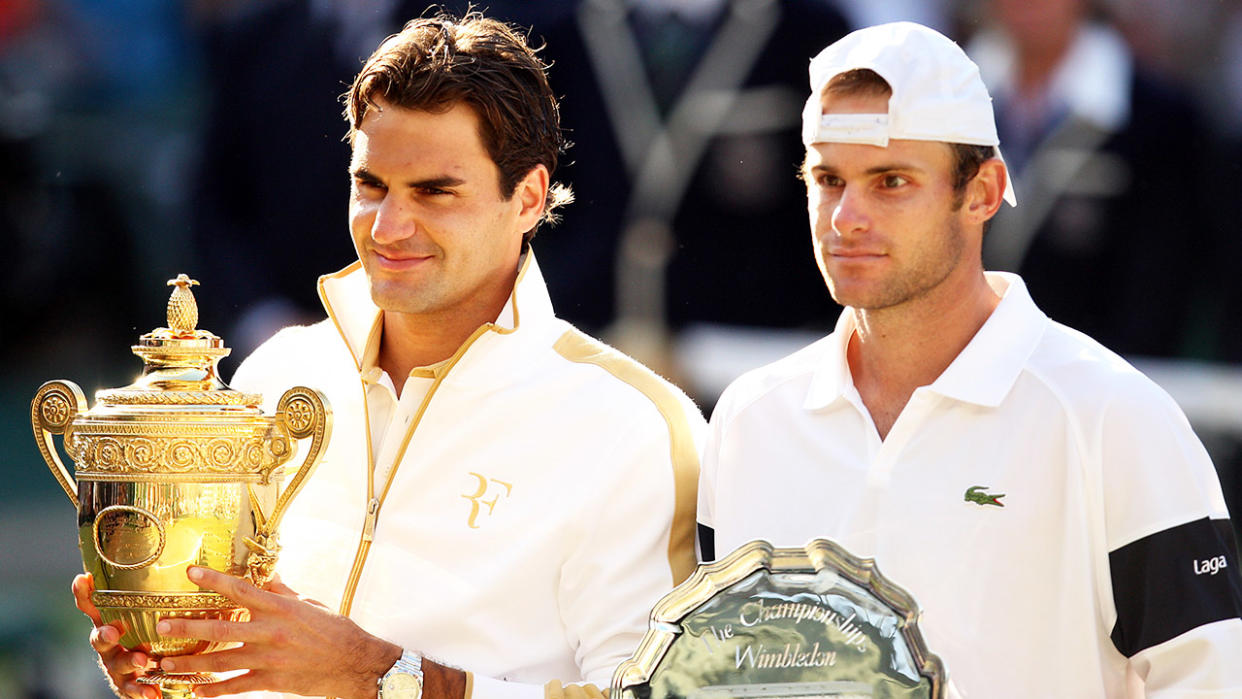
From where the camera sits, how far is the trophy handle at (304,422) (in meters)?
2.37

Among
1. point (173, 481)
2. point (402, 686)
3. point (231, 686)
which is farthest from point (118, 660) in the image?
point (402, 686)

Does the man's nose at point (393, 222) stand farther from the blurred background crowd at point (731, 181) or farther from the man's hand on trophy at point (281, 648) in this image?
the blurred background crowd at point (731, 181)

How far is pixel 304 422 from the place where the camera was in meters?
2.38

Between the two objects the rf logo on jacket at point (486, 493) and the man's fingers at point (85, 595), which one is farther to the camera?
the rf logo on jacket at point (486, 493)

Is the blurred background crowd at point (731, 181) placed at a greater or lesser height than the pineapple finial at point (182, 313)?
greater

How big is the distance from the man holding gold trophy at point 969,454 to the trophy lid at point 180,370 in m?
0.73

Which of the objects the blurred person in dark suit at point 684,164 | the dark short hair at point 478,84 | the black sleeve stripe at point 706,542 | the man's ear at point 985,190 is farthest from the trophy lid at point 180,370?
the blurred person in dark suit at point 684,164

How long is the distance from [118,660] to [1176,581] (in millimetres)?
1425

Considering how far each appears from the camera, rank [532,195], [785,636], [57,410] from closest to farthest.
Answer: [785,636] < [57,410] < [532,195]

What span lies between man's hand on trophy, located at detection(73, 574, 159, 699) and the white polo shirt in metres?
0.87

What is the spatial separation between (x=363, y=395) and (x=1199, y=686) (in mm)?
1301

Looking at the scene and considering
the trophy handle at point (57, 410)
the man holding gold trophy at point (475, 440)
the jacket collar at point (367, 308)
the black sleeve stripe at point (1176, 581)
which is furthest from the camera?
the jacket collar at point (367, 308)

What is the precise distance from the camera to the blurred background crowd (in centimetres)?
432

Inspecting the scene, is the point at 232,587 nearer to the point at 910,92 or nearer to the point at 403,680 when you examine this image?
the point at 403,680
